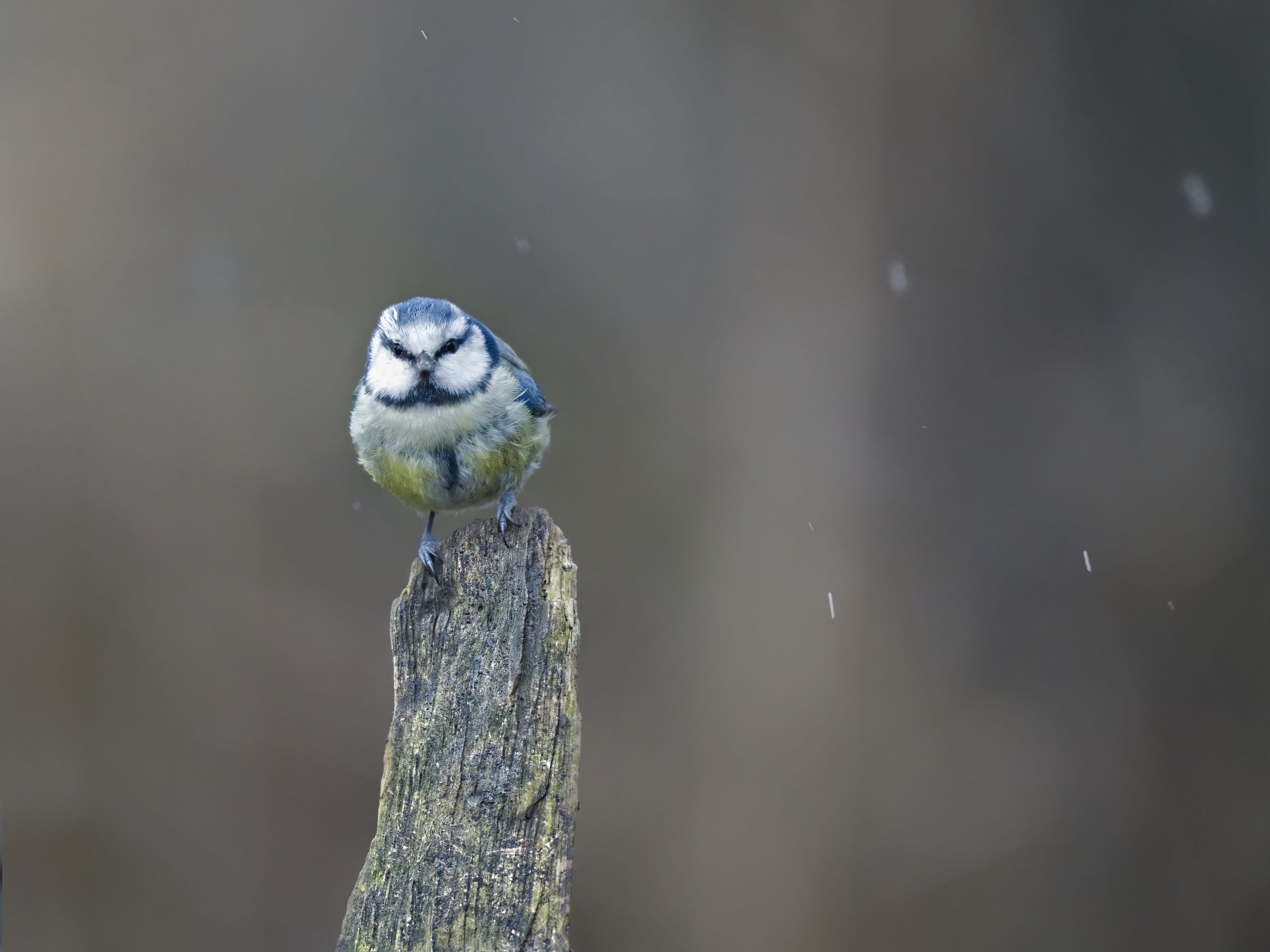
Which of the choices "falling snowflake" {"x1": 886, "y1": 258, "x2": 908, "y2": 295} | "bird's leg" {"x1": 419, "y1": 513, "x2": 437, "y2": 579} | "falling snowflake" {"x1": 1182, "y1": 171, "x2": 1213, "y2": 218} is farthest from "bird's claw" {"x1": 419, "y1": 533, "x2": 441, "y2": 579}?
"falling snowflake" {"x1": 1182, "y1": 171, "x2": 1213, "y2": 218}

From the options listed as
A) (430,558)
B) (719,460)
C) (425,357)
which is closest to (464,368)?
(425,357)

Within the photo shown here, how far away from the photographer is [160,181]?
7.32 ft

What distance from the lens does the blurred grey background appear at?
7.38 ft

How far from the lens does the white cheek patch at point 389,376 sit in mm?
1573

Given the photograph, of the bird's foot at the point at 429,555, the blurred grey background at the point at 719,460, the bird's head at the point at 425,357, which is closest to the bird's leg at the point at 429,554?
the bird's foot at the point at 429,555

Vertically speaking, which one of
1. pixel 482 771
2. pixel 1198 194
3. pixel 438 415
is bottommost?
pixel 482 771

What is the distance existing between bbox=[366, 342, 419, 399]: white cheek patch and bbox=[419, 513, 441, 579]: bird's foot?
23cm

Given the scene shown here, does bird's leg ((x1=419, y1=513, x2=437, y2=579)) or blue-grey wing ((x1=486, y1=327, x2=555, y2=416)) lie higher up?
blue-grey wing ((x1=486, y1=327, x2=555, y2=416))

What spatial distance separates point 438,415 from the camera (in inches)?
62.0

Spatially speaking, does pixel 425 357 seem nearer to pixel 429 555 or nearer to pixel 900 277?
pixel 429 555

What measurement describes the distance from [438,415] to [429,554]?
11.5 inches

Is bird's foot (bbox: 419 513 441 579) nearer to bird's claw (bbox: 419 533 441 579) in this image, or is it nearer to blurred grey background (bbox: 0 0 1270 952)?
bird's claw (bbox: 419 533 441 579)

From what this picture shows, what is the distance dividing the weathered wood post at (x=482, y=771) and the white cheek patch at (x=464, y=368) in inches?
16.6

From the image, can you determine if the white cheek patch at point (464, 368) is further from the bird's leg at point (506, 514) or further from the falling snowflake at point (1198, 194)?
the falling snowflake at point (1198, 194)
